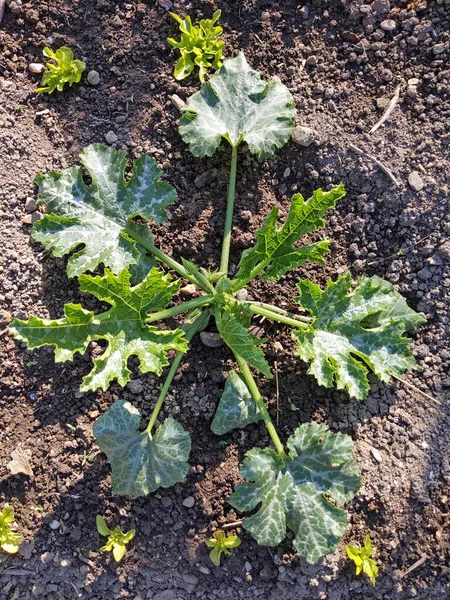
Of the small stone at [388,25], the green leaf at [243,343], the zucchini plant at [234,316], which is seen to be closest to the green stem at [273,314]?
the zucchini plant at [234,316]

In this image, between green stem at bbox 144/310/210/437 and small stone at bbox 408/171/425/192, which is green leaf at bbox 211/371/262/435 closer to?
green stem at bbox 144/310/210/437

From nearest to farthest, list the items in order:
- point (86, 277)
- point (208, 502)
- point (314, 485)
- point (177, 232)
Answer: point (86, 277)
point (314, 485)
point (208, 502)
point (177, 232)

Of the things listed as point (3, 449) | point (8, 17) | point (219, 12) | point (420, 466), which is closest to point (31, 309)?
point (3, 449)

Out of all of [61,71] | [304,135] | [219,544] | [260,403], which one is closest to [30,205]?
[61,71]

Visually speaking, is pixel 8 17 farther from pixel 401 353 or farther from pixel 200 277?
pixel 401 353

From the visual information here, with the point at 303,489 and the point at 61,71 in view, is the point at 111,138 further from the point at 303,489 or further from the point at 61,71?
the point at 303,489

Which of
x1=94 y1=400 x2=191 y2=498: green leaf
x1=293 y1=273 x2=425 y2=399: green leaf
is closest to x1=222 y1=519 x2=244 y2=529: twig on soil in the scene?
x1=94 y1=400 x2=191 y2=498: green leaf
